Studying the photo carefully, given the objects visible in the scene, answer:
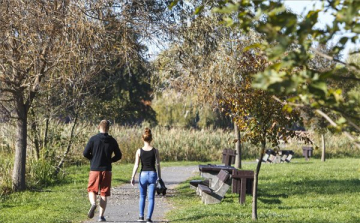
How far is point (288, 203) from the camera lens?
14.5m

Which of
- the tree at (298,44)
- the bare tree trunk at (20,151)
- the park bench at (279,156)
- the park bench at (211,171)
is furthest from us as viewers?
the park bench at (279,156)

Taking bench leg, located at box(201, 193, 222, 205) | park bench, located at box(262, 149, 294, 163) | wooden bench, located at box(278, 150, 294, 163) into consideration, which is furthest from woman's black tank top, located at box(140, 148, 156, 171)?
wooden bench, located at box(278, 150, 294, 163)

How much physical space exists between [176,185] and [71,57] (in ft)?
25.1

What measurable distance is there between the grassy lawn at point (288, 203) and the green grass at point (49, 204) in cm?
211

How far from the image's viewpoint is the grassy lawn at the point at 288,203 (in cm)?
1199

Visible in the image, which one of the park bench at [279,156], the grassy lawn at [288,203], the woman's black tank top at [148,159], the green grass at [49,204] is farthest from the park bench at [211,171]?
the park bench at [279,156]

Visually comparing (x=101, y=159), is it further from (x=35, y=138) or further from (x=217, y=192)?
Result: (x=35, y=138)

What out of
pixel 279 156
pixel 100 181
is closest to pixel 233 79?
pixel 279 156

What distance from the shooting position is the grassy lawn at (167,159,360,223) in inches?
472

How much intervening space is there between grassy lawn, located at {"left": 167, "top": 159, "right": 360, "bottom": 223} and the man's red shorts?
141 centimetres

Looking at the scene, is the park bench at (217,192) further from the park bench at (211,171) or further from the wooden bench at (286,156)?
the wooden bench at (286,156)

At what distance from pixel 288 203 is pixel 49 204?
5420mm

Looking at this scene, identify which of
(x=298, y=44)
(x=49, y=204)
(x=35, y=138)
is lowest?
(x=49, y=204)

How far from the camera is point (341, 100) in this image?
4.32 metres
